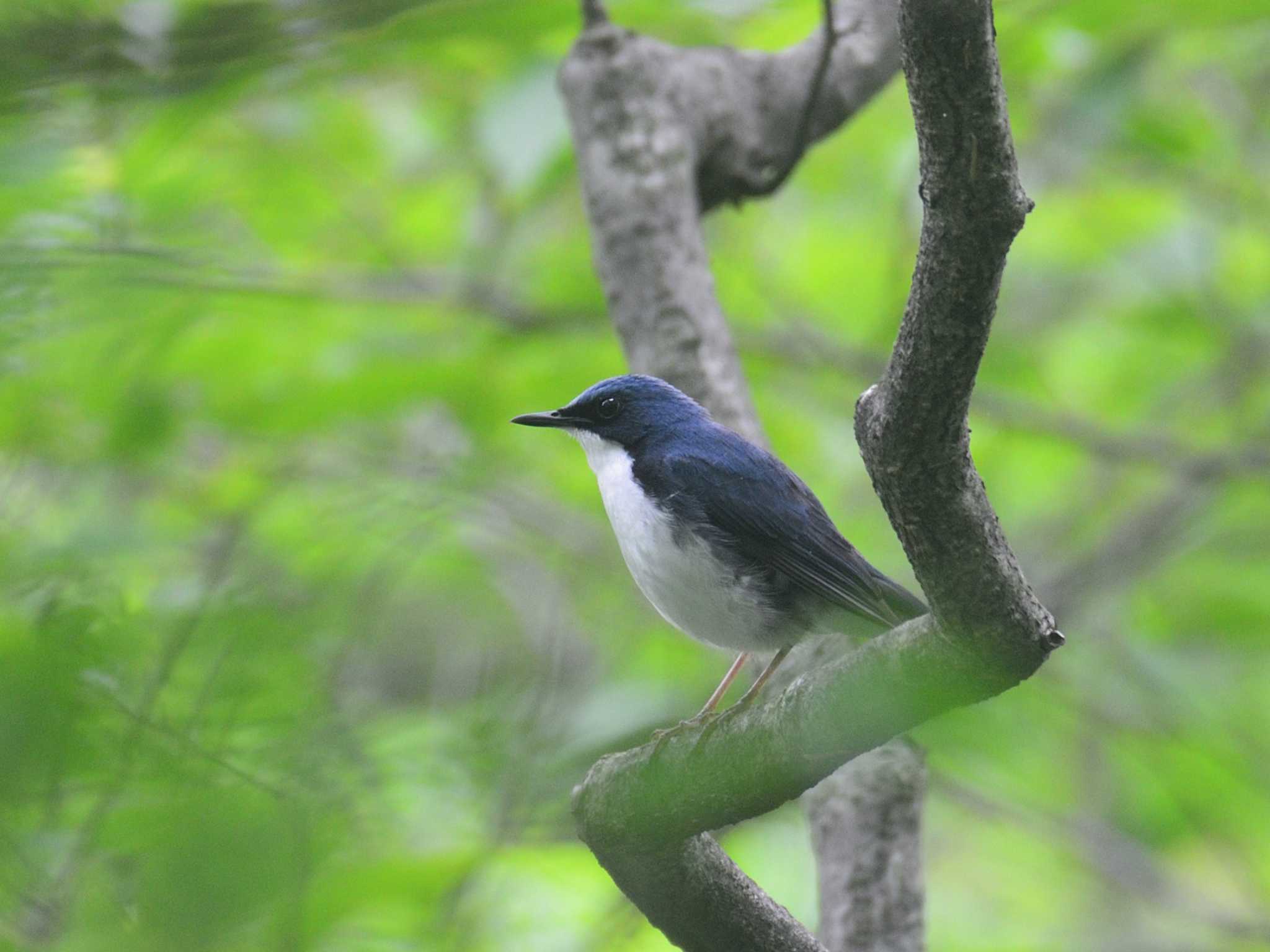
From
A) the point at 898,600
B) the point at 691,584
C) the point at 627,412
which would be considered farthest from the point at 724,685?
the point at 627,412

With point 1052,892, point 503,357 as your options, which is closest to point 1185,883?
point 1052,892

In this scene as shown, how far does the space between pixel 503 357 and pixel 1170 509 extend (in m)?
3.67

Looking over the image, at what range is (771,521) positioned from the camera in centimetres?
338

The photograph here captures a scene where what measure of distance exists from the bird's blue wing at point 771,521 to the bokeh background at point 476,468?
507mm

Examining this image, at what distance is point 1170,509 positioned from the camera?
21.9 ft

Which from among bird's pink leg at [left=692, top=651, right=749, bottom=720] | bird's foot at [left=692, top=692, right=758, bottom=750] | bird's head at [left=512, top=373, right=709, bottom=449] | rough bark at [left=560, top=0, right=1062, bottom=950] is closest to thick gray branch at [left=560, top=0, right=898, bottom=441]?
rough bark at [left=560, top=0, right=1062, bottom=950]

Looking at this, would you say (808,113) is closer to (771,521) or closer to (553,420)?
(553,420)

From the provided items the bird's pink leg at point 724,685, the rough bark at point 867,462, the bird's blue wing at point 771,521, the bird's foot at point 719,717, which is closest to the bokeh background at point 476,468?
the rough bark at point 867,462

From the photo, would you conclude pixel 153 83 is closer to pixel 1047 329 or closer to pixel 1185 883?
pixel 1047 329

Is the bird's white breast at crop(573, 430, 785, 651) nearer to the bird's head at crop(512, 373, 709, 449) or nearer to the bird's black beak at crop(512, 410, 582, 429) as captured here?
the bird's head at crop(512, 373, 709, 449)

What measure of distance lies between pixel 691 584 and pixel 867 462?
1730 millimetres

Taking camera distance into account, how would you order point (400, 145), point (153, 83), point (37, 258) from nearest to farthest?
point (37, 258) → point (153, 83) → point (400, 145)

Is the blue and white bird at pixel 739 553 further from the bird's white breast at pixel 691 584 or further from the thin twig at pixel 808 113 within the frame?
the thin twig at pixel 808 113

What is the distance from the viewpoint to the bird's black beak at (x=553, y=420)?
422 centimetres
